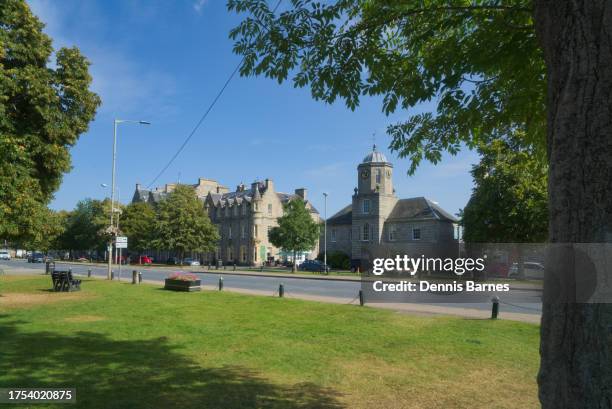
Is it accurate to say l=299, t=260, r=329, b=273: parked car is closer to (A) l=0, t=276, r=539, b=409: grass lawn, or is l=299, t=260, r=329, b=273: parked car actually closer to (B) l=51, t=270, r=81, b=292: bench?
(B) l=51, t=270, r=81, b=292: bench

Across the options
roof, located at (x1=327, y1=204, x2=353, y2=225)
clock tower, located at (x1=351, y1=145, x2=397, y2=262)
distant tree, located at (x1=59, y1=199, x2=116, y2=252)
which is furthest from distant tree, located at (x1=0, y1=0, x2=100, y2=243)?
distant tree, located at (x1=59, y1=199, x2=116, y2=252)

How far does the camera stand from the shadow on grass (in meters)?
5.98

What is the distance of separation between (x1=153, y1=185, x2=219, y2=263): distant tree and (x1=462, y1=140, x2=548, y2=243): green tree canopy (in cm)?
3920

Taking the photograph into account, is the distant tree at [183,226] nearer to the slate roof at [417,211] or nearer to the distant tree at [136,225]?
the distant tree at [136,225]

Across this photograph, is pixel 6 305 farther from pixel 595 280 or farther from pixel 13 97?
pixel 595 280

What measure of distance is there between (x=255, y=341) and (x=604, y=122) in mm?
8667

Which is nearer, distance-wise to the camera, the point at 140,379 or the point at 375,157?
the point at 140,379

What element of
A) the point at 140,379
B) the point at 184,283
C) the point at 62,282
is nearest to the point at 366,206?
the point at 184,283

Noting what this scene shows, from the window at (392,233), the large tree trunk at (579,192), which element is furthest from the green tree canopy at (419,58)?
the window at (392,233)

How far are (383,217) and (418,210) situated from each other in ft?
15.4

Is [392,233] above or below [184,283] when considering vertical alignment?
above

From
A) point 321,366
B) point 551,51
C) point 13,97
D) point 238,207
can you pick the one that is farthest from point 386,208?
point 551,51

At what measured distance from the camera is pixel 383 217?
6038cm

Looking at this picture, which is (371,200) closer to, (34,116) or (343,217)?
(343,217)
